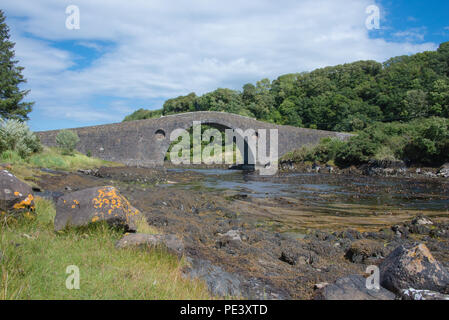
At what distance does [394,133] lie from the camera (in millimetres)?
28109

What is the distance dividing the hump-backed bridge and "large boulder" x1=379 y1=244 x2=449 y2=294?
29463 mm

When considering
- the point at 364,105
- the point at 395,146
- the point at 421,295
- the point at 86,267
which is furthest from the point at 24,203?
the point at 364,105

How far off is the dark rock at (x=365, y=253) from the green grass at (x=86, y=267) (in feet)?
10.5

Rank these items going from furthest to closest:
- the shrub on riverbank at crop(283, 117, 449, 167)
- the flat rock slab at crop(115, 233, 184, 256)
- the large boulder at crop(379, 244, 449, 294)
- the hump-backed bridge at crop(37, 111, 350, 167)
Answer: the hump-backed bridge at crop(37, 111, 350, 167), the shrub on riverbank at crop(283, 117, 449, 167), the flat rock slab at crop(115, 233, 184, 256), the large boulder at crop(379, 244, 449, 294)

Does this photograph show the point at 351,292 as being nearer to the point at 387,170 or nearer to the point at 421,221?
the point at 421,221

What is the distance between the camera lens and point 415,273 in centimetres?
363

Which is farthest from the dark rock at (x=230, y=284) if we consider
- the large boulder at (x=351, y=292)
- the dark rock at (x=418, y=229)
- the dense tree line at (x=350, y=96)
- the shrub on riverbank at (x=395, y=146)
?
the dense tree line at (x=350, y=96)

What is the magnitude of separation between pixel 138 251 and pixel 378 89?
188ft

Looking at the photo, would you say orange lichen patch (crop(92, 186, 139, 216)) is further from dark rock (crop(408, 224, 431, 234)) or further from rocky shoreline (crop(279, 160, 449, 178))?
rocky shoreline (crop(279, 160, 449, 178))

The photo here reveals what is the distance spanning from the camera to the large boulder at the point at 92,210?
454 cm

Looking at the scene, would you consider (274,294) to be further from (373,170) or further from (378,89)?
(378,89)

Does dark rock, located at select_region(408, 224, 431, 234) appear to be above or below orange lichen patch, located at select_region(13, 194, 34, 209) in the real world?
below

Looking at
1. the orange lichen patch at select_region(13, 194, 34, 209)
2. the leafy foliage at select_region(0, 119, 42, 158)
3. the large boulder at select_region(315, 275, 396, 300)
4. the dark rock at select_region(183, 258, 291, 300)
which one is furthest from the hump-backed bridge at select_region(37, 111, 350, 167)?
the large boulder at select_region(315, 275, 396, 300)

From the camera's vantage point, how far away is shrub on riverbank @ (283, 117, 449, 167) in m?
23.0
